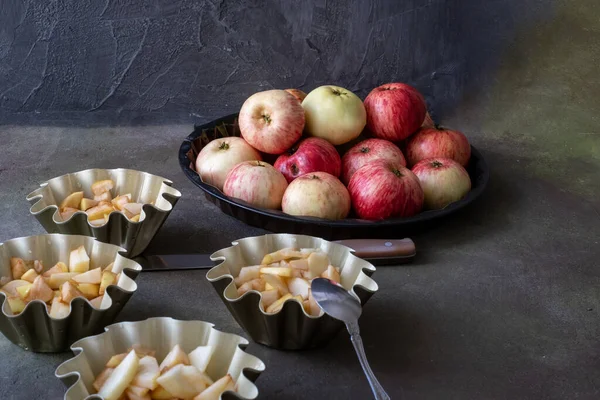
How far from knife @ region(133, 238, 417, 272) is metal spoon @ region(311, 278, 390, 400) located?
0.86ft

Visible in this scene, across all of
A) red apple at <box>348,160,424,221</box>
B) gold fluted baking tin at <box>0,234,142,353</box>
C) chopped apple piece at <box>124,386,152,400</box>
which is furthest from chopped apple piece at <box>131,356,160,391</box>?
red apple at <box>348,160,424,221</box>

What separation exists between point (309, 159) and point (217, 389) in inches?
28.3

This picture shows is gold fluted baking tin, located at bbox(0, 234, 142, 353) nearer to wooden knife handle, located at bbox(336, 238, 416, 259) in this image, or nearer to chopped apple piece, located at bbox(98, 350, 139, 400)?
chopped apple piece, located at bbox(98, 350, 139, 400)

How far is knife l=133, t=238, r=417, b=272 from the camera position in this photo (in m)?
1.28

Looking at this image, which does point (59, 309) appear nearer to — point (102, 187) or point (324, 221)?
point (102, 187)

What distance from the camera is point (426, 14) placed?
6.83ft

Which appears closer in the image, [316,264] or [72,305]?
[72,305]

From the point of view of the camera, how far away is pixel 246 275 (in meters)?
1.07

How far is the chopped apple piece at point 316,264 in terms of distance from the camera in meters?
1.09

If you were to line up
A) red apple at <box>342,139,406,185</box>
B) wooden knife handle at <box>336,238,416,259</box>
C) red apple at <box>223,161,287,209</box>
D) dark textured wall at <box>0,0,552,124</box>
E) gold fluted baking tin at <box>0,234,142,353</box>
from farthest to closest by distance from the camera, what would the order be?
dark textured wall at <box>0,0,552,124</box>, red apple at <box>342,139,406,185</box>, red apple at <box>223,161,287,209</box>, wooden knife handle at <box>336,238,416,259</box>, gold fluted baking tin at <box>0,234,142,353</box>

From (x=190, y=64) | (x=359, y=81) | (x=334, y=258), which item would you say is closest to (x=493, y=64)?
(x=359, y=81)

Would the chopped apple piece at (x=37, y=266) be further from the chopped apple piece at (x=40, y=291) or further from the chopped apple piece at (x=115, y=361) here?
the chopped apple piece at (x=115, y=361)

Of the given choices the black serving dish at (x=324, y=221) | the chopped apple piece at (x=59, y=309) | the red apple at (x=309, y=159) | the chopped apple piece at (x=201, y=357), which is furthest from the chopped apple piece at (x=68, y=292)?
the red apple at (x=309, y=159)

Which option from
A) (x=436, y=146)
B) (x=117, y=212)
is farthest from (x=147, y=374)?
(x=436, y=146)
